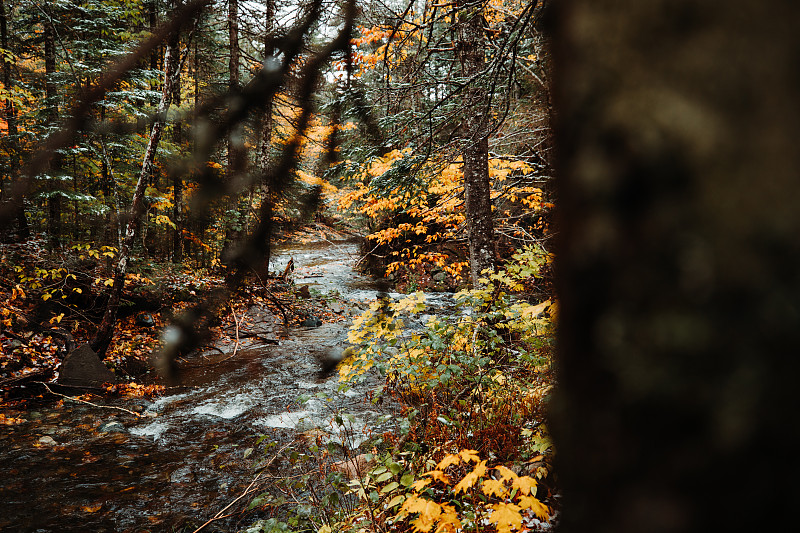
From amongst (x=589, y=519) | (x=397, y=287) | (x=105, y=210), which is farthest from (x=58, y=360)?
(x=397, y=287)

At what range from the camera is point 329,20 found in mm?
1964

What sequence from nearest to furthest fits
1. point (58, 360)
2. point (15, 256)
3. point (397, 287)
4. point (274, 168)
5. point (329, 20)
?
point (274, 168), point (329, 20), point (58, 360), point (15, 256), point (397, 287)

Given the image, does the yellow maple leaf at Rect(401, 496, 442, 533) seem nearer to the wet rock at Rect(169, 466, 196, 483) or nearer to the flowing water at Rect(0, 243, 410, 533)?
the flowing water at Rect(0, 243, 410, 533)

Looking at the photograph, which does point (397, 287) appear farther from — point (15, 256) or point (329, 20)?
point (329, 20)

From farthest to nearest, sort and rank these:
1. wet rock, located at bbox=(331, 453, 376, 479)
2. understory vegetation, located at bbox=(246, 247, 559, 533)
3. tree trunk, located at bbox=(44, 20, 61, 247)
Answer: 1. tree trunk, located at bbox=(44, 20, 61, 247)
2. wet rock, located at bbox=(331, 453, 376, 479)
3. understory vegetation, located at bbox=(246, 247, 559, 533)

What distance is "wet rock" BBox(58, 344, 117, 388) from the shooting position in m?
5.83

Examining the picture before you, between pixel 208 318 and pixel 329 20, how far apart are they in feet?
5.37

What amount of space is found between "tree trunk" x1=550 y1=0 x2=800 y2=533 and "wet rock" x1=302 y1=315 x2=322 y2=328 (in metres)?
10.4

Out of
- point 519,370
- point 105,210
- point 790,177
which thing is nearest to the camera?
point 790,177

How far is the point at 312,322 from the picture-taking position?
1044cm

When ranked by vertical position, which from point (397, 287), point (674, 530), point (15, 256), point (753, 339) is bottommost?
point (397, 287)

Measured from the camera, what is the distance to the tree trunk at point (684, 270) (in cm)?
20

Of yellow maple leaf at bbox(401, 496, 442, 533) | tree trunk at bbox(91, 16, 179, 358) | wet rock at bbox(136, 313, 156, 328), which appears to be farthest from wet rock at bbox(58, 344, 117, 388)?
yellow maple leaf at bbox(401, 496, 442, 533)

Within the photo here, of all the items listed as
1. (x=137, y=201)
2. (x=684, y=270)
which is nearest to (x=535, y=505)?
(x=684, y=270)
